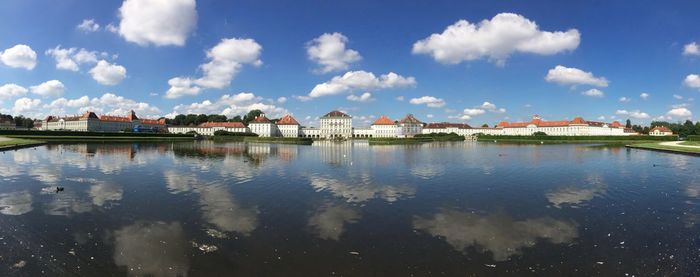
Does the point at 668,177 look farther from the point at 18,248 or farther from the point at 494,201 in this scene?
the point at 18,248

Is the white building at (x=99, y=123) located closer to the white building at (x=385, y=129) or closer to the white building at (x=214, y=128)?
the white building at (x=214, y=128)

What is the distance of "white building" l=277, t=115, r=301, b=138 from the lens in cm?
16375

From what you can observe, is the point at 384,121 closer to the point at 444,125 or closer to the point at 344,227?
the point at 444,125

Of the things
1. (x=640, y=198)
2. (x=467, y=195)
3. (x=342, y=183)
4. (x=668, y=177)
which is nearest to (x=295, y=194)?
(x=342, y=183)

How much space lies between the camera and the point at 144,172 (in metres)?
22.9

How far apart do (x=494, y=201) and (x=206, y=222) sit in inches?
389

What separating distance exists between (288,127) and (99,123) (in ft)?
225

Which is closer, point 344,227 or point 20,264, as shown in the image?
point 20,264

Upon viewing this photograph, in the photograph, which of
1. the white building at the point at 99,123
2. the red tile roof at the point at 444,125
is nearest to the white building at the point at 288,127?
the white building at the point at 99,123

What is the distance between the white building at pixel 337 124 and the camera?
152625 mm

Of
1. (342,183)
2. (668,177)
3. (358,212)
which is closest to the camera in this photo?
(358,212)

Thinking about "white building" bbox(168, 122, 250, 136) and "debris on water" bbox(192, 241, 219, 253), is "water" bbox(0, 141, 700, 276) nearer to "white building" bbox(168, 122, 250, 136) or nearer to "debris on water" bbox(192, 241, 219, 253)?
"debris on water" bbox(192, 241, 219, 253)

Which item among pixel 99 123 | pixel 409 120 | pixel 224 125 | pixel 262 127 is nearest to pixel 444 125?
pixel 409 120

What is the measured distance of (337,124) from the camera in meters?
153
